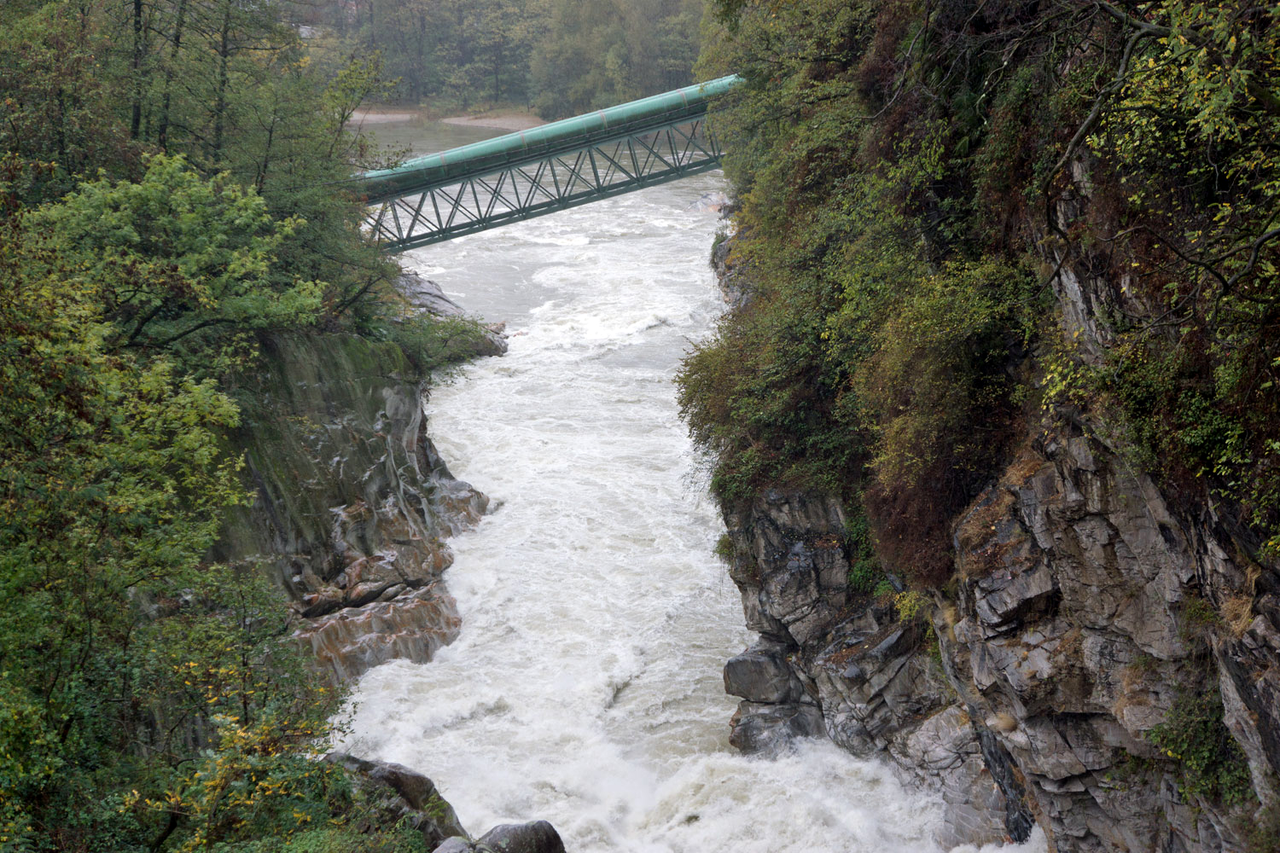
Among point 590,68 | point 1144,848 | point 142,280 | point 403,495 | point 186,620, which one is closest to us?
point 1144,848

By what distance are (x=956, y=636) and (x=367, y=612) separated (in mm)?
11846

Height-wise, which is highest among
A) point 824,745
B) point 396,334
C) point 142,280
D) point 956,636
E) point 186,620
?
point 142,280

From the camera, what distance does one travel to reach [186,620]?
12.0 m

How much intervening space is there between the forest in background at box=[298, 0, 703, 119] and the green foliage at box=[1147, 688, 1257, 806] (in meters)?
65.8

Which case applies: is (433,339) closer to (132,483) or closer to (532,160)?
(532,160)

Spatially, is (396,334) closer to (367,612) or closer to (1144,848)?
(367,612)

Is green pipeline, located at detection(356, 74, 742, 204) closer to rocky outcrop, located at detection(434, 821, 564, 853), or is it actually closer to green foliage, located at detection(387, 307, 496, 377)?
green foliage, located at detection(387, 307, 496, 377)

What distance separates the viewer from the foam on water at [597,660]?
1368 centimetres

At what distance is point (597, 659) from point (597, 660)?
0.11ft

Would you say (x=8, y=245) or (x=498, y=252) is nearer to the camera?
(x=8, y=245)

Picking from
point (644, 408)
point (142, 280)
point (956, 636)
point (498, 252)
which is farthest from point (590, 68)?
point (956, 636)

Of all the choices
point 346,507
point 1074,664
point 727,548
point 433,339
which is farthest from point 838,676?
point 433,339

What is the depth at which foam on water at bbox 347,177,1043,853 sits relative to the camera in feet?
44.9

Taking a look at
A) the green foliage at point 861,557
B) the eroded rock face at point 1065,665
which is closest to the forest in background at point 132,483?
the eroded rock face at point 1065,665
